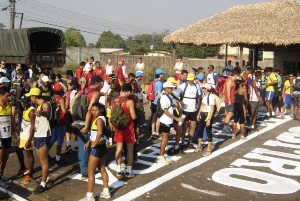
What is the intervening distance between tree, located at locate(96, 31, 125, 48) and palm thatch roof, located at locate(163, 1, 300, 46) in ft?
258

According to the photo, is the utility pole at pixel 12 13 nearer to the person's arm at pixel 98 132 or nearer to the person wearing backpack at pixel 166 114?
the person wearing backpack at pixel 166 114

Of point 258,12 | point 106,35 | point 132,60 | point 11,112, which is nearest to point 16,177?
point 11,112

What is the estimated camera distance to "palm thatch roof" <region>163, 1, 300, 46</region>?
1518 centimetres

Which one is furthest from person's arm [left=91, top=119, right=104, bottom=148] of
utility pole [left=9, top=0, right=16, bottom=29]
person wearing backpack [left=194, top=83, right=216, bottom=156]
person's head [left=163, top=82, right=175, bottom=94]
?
utility pole [left=9, top=0, right=16, bottom=29]

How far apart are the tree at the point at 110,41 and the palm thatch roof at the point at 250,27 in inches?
3101

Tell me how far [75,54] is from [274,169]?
1099 inches

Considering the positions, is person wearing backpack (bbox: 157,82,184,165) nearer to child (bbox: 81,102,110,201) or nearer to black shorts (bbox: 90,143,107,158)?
child (bbox: 81,102,110,201)

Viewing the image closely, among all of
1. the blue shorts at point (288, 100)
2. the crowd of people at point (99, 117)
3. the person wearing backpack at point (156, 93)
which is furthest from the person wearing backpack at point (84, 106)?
the blue shorts at point (288, 100)

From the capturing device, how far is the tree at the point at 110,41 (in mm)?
96887

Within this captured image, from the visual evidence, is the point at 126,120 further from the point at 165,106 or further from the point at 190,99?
the point at 190,99

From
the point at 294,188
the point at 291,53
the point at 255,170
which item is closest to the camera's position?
the point at 294,188

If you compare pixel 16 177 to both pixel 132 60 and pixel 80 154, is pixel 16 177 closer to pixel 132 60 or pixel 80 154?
pixel 80 154

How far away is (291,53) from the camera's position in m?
21.0

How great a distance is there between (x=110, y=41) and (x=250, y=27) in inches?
3424
